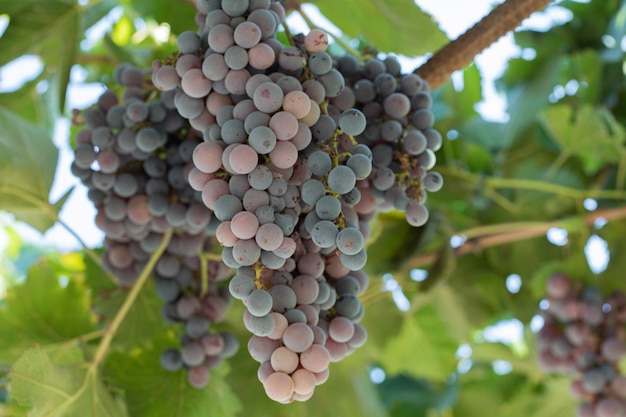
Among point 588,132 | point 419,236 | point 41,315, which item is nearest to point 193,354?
point 41,315

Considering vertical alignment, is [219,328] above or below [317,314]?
below

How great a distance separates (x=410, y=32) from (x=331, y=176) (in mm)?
382

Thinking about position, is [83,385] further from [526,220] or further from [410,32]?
[526,220]

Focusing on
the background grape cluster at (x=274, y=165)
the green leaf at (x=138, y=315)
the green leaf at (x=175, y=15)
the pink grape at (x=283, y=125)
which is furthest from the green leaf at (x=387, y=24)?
the green leaf at (x=138, y=315)

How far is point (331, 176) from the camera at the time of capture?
537 mm

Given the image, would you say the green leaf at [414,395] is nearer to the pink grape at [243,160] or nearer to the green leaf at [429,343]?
the green leaf at [429,343]

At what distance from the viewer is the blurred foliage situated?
0.86 m

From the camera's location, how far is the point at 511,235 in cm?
129

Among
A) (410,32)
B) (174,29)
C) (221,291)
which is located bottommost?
(221,291)

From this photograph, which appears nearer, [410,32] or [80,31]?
[410,32]

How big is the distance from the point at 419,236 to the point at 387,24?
47 cm

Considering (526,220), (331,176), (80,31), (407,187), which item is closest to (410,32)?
(407,187)

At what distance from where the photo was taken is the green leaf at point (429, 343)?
1.43 metres

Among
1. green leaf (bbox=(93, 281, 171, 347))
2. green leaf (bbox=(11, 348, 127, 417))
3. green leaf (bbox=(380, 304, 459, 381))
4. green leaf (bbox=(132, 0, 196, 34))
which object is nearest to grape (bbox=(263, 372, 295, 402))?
green leaf (bbox=(11, 348, 127, 417))
